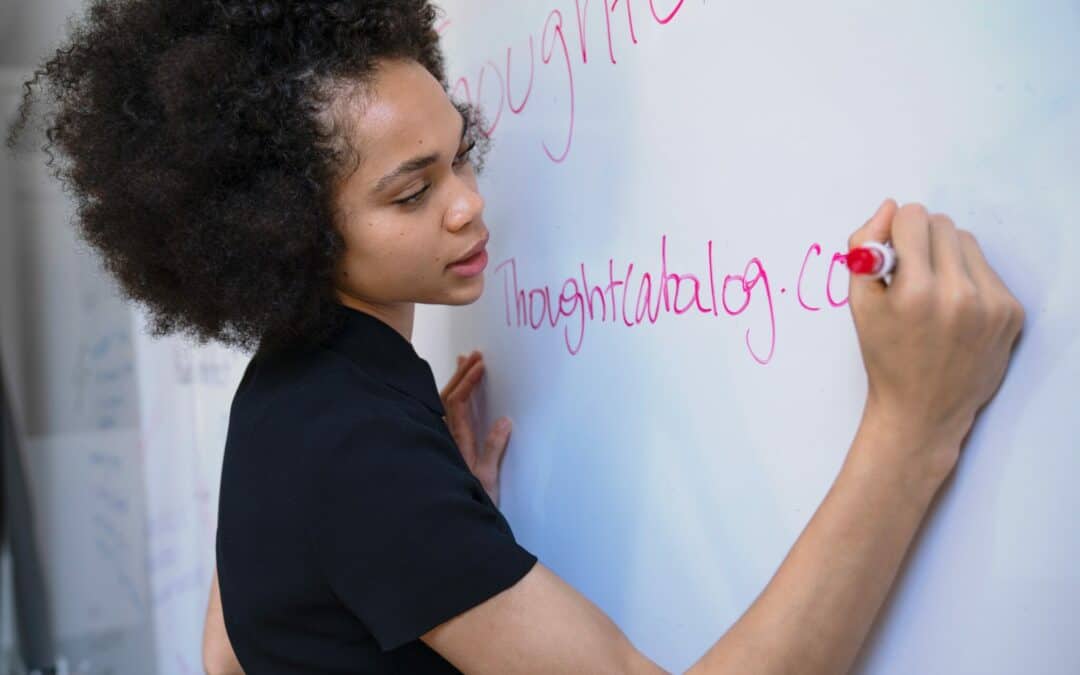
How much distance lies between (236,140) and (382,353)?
0.17m

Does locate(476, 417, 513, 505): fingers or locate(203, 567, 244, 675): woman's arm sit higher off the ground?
locate(476, 417, 513, 505): fingers

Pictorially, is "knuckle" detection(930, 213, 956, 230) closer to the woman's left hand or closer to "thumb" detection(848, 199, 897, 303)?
"thumb" detection(848, 199, 897, 303)

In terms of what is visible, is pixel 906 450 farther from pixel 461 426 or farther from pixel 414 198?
pixel 461 426

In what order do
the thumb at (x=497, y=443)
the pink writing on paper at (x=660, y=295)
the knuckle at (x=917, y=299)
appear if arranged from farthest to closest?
1. the thumb at (x=497, y=443)
2. the pink writing on paper at (x=660, y=295)
3. the knuckle at (x=917, y=299)

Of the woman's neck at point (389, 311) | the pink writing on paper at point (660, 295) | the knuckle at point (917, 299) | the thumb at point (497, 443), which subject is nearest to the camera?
the knuckle at point (917, 299)

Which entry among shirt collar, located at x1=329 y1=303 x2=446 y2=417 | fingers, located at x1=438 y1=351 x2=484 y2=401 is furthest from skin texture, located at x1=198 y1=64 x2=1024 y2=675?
fingers, located at x1=438 y1=351 x2=484 y2=401

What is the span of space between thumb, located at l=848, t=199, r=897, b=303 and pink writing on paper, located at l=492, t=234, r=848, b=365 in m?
0.06

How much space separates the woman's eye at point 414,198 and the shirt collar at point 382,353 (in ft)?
0.29

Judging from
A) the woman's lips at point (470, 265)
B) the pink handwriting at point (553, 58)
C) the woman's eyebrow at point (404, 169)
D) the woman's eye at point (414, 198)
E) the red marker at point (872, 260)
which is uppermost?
the pink handwriting at point (553, 58)

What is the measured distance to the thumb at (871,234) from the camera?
49 centimetres

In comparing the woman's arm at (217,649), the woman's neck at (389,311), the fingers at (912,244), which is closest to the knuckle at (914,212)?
the fingers at (912,244)

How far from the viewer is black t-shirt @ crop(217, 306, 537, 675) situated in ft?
1.75

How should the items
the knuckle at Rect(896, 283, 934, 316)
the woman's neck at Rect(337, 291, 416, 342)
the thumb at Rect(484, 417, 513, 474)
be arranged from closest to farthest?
the knuckle at Rect(896, 283, 934, 316), the woman's neck at Rect(337, 291, 416, 342), the thumb at Rect(484, 417, 513, 474)

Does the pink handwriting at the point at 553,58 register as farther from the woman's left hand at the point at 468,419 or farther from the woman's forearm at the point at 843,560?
the woman's forearm at the point at 843,560
